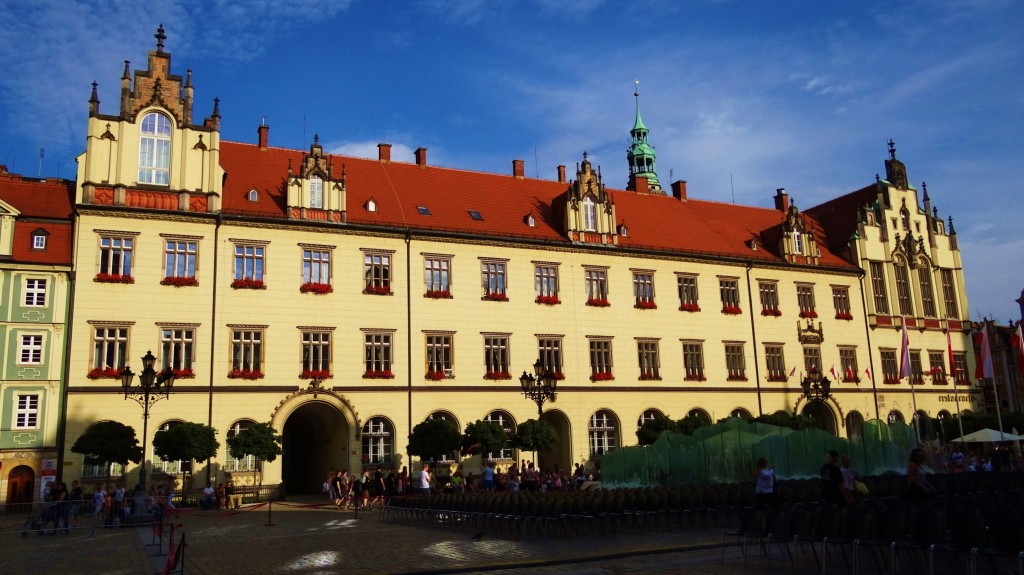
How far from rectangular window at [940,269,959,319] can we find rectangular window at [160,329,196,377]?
45.4m

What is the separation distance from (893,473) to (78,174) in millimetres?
33425

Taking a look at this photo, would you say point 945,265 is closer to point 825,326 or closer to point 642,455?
point 825,326

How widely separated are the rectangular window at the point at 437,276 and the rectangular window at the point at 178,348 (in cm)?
1065

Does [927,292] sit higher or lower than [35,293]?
higher

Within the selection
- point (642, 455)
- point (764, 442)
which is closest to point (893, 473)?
point (764, 442)

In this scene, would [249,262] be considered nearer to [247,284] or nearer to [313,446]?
[247,284]

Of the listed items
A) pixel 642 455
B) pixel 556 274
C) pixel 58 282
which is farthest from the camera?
pixel 556 274

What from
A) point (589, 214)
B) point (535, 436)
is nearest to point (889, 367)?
point (589, 214)

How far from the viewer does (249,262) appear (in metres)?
36.5

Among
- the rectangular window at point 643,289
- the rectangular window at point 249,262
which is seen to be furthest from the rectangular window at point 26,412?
the rectangular window at point 643,289

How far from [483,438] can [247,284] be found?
12.1 m

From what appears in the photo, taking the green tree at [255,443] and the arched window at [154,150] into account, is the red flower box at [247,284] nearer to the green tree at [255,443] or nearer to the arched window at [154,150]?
the arched window at [154,150]

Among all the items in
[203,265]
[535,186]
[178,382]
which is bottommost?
[178,382]

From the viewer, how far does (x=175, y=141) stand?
36.5m
